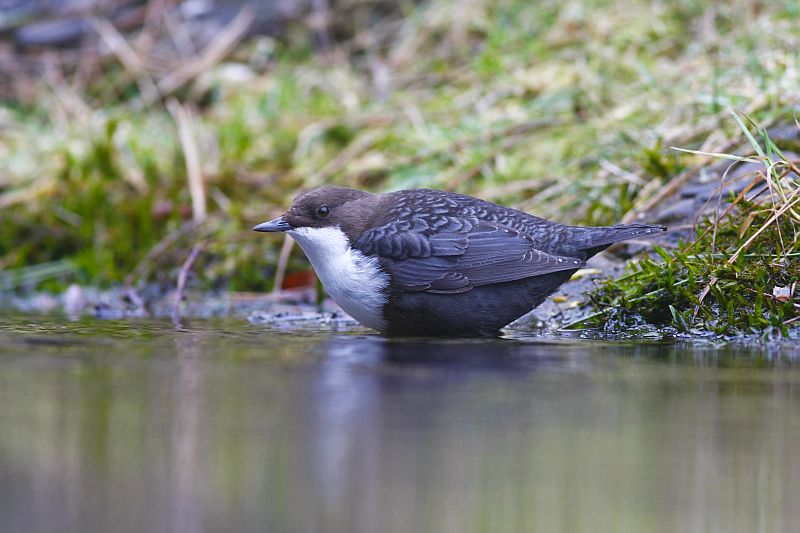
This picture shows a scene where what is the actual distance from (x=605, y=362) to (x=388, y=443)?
142cm

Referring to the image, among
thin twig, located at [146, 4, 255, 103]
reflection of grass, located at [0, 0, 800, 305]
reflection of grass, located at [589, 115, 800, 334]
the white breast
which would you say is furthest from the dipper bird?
thin twig, located at [146, 4, 255, 103]

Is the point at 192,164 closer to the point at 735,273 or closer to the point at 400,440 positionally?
the point at 735,273

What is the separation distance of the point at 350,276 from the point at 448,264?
0.44 m

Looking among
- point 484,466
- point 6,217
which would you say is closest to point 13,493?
point 484,466

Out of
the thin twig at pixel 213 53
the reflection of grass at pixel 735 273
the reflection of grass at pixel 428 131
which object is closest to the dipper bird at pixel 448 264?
the reflection of grass at pixel 735 273

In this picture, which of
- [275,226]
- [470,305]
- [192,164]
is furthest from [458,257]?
[192,164]

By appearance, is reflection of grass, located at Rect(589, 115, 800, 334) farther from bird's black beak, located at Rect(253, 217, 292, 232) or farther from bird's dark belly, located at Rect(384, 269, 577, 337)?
bird's black beak, located at Rect(253, 217, 292, 232)

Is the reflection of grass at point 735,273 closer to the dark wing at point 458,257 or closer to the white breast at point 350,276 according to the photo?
the dark wing at point 458,257

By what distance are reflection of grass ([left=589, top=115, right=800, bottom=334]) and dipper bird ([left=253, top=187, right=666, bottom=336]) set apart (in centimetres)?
26

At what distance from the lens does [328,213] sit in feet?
15.8

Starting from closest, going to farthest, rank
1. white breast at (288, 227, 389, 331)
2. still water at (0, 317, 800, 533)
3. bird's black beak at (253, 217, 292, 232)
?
still water at (0, 317, 800, 533)
white breast at (288, 227, 389, 331)
bird's black beak at (253, 217, 292, 232)

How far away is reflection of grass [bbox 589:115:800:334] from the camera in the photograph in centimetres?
424

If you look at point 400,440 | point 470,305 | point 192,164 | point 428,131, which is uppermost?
point 428,131

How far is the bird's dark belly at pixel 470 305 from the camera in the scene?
4.48m
